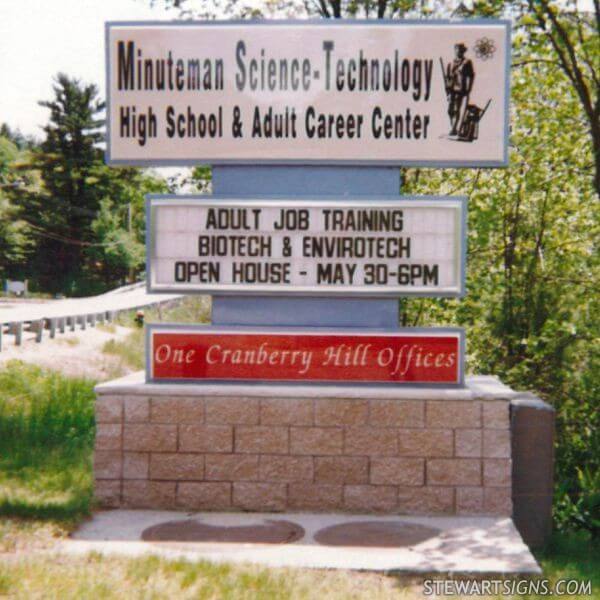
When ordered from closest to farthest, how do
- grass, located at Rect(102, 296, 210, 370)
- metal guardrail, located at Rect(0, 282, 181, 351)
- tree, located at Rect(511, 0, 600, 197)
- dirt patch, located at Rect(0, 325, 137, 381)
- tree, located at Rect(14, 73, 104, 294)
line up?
tree, located at Rect(511, 0, 600, 197)
dirt patch, located at Rect(0, 325, 137, 381)
metal guardrail, located at Rect(0, 282, 181, 351)
grass, located at Rect(102, 296, 210, 370)
tree, located at Rect(14, 73, 104, 294)

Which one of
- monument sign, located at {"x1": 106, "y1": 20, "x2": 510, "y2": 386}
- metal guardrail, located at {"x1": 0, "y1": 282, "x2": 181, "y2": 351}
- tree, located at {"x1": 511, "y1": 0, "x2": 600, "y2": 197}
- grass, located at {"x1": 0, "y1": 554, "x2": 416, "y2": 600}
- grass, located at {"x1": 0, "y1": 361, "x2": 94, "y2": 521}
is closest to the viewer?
grass, located at {"x1": 0, "y1": 554, "x2": 416, "y2": 600}

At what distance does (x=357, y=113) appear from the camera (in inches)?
295

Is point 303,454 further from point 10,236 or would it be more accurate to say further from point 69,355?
point 10,236

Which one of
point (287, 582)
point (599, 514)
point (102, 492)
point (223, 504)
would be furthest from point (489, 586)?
point (102, 492)

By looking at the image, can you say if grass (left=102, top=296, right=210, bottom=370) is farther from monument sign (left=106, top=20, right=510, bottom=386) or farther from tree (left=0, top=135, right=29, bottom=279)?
tree (left=0, top=135, right=29, bottom=279)

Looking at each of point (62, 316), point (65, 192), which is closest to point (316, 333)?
point (62, 316)

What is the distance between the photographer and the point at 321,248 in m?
7.46

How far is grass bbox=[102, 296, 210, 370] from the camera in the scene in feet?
84.0

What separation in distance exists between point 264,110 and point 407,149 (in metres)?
1.44

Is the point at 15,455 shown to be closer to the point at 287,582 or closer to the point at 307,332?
the point at 307,332

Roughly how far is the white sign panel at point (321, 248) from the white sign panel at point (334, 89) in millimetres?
473

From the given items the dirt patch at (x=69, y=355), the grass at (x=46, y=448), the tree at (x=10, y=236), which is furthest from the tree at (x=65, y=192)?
the grass at (x=46, y=448)

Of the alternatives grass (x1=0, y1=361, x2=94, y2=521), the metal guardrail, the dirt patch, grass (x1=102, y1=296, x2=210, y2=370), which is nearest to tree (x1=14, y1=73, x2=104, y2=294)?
the metal guardrail

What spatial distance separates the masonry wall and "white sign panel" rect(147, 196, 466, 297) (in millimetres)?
1101
